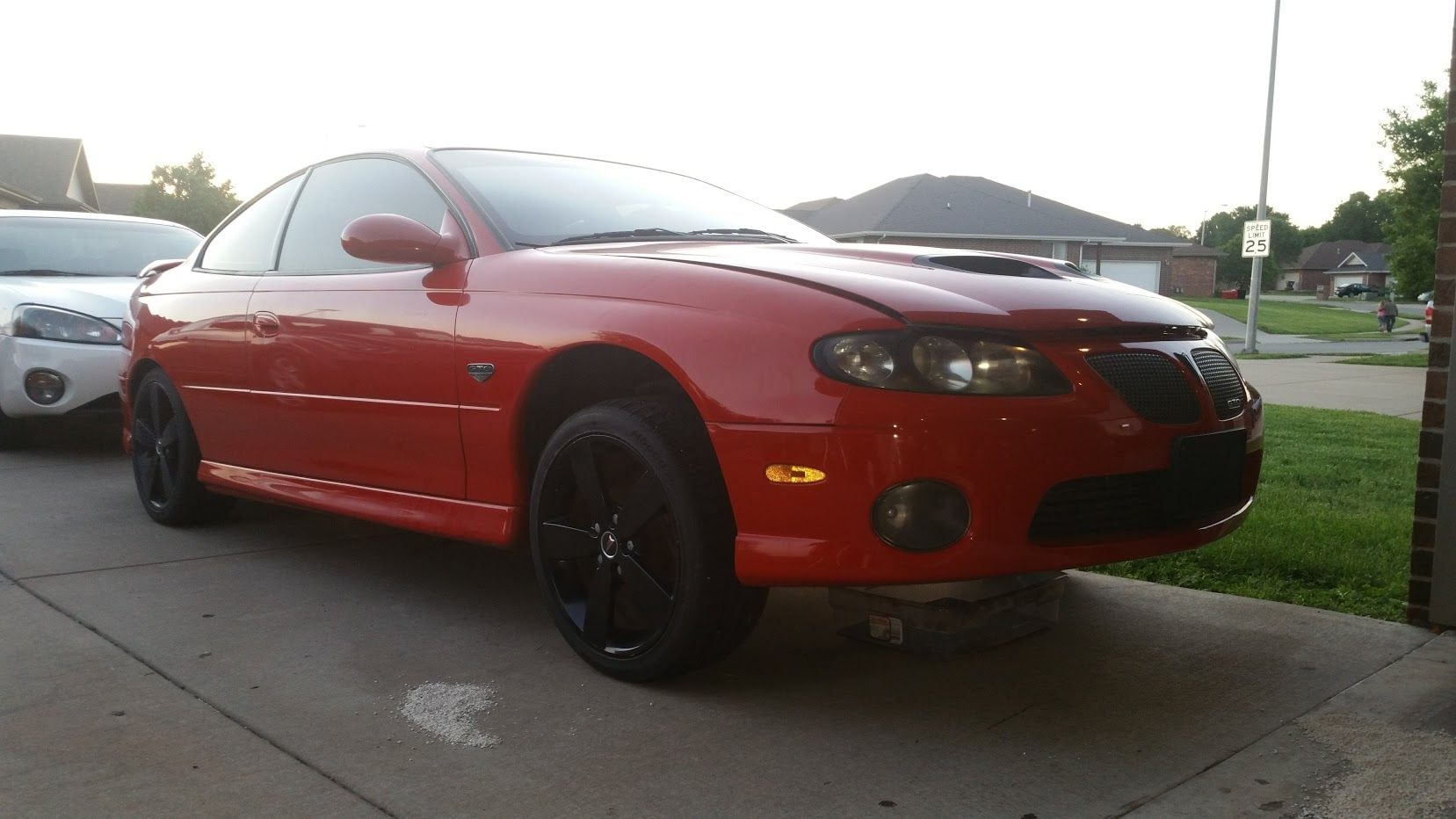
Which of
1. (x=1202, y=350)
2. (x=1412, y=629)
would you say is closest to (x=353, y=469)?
(x=1202, y=350)

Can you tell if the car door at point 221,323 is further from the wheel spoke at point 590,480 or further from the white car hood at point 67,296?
the white car hood at point 67,296

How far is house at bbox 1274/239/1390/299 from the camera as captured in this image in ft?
408

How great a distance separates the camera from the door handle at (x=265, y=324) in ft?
13.8

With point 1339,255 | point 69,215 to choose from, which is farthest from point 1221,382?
point 1339,255

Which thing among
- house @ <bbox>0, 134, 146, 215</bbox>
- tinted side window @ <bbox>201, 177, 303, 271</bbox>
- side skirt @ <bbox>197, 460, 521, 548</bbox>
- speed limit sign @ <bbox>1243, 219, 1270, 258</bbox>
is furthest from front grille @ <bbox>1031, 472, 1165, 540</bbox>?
house @ <bbox>0, 134, 146, 215</bbox>

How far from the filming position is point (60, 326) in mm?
6895

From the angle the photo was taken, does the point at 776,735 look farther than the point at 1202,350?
No

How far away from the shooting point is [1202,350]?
310cm

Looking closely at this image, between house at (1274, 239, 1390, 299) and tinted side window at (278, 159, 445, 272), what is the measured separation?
13083 cm

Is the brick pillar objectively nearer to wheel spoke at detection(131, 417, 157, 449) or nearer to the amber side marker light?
the amber side marker light

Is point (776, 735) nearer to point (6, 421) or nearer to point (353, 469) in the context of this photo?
point (353, 469)

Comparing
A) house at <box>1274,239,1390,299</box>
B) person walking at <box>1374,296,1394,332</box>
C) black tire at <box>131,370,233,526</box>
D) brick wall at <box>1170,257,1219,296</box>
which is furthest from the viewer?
house at <box>1274,239,1390,299</box>

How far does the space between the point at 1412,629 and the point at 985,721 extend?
1465mm

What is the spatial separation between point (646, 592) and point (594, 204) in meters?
1.47
